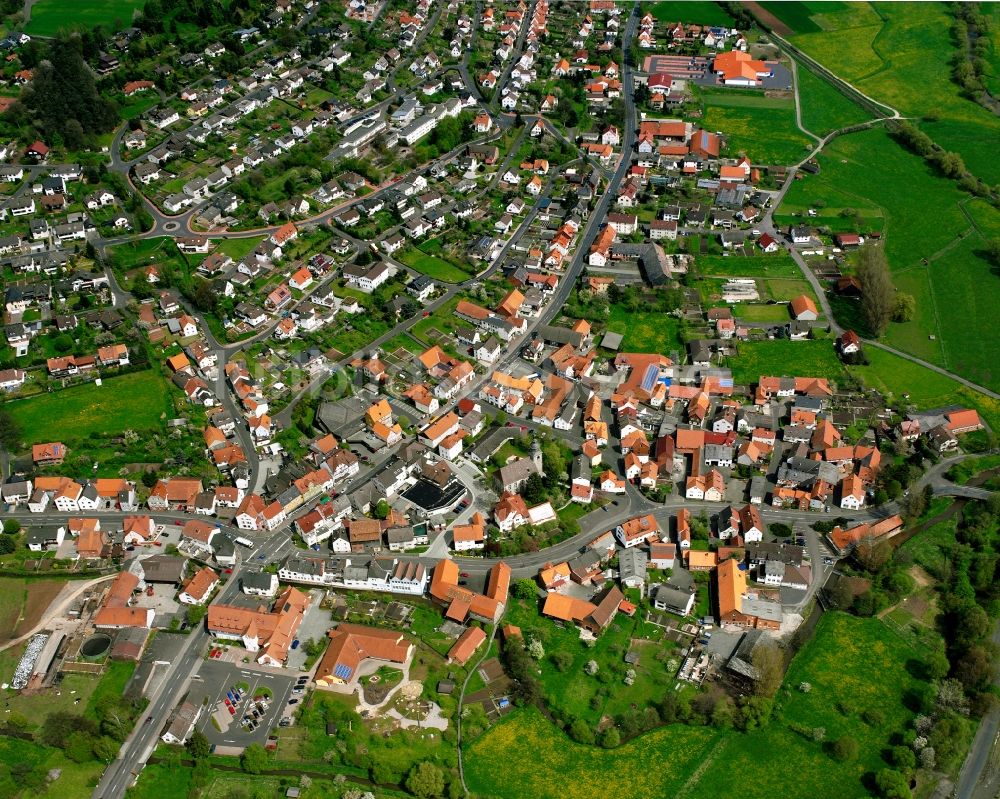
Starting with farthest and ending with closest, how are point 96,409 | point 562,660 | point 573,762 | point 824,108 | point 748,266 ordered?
point 824,108 < point 748,266 < point 96,409 < point 562,660 < point 573,762

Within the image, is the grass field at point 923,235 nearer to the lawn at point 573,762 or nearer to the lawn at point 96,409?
the lawn at point 573,762

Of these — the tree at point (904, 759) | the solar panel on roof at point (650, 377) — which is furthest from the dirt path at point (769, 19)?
the tree at point (904, 759)

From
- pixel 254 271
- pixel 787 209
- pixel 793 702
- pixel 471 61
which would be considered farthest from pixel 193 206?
pixel 793 702

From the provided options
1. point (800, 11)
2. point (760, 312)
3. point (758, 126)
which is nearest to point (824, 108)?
point (758, 126)

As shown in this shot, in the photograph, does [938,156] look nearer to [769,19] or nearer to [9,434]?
[769,19]

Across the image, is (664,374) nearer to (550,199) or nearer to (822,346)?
(822,346)

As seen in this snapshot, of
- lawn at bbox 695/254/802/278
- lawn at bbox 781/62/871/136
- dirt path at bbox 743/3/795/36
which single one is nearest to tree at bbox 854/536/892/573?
lawn at bbox 695/254/802/278
